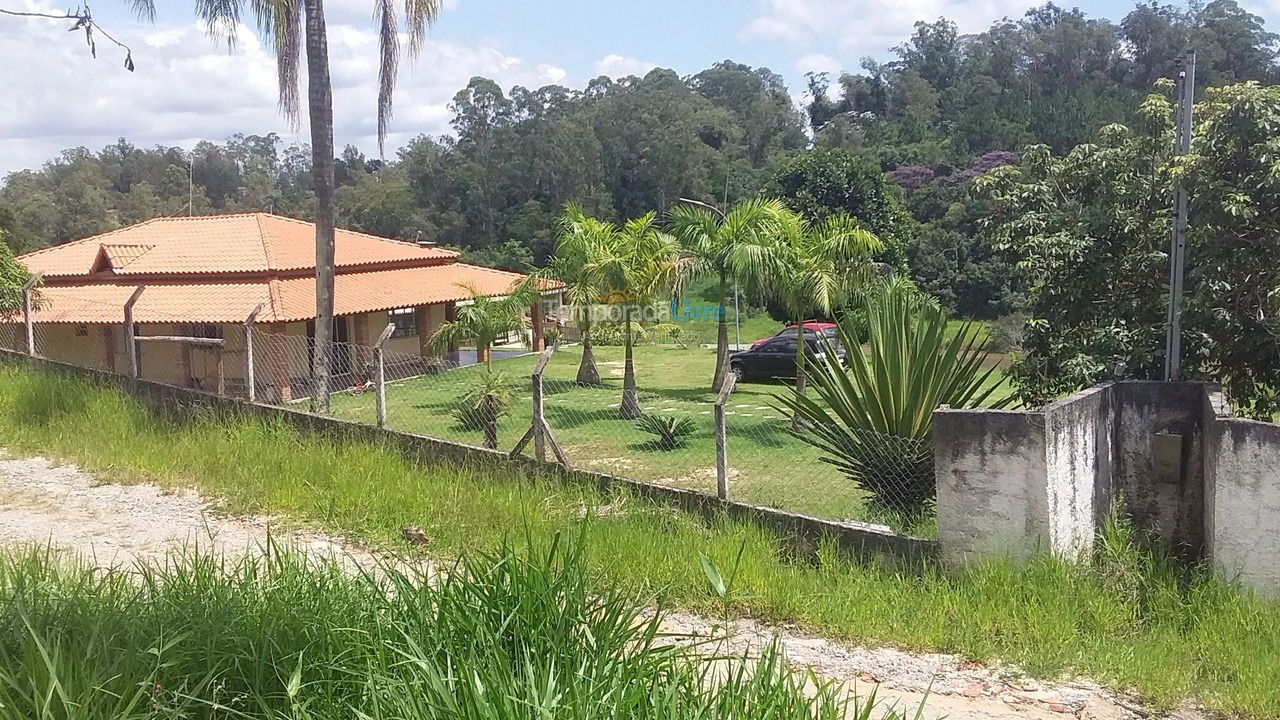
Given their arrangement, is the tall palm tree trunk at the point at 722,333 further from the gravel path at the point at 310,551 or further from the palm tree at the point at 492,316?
the gravel path at the point at 310,551

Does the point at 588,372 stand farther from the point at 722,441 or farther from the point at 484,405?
the point at 722,441

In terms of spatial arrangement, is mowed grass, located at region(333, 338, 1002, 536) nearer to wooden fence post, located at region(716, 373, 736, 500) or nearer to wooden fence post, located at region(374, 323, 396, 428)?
wooden fence post, located at region(716, 373, 736, 500)

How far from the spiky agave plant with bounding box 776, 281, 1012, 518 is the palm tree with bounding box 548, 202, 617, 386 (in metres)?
12.1

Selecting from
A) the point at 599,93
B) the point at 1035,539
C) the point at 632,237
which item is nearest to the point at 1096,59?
the point at 599,93

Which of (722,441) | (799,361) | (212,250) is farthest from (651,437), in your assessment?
(212,250)

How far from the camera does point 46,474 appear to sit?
32.6ft

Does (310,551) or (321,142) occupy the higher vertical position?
(321,142)

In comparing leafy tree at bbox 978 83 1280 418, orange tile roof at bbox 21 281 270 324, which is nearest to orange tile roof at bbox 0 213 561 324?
orange tile roof at bbox 21 281 270 324

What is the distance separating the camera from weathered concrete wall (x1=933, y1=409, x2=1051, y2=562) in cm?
641

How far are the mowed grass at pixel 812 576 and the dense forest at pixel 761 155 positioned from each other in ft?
101

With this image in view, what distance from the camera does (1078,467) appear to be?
678 centimetres

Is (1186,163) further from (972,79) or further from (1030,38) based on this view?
(1030,38)

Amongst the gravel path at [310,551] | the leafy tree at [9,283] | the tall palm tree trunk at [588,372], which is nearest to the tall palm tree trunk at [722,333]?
the tall palm tree trunk at [588,372]

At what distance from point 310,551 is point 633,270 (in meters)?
13.5
